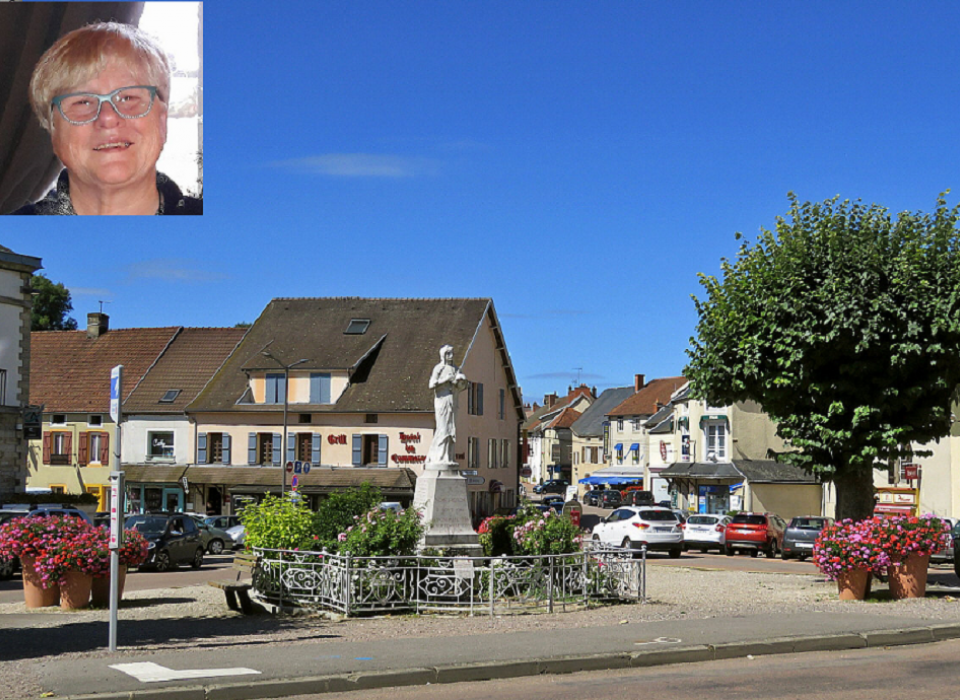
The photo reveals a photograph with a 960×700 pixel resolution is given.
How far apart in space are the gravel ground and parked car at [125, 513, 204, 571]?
7834 mm

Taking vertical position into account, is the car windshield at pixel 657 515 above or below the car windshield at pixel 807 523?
above


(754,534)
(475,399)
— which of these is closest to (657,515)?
(754,534)

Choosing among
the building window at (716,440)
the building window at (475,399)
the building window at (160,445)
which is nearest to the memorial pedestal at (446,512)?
the building window at (475,399)

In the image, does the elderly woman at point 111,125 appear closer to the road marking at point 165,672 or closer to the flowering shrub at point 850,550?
the road marking at point 165,672

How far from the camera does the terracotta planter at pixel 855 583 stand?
20172mm

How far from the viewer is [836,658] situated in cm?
1404

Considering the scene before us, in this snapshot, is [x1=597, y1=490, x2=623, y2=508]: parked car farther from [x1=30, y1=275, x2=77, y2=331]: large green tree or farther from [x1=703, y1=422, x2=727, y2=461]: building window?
[x1=30, y1=275, x2=77, y2=331]: large green tree

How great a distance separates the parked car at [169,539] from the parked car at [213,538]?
7506 millimetres

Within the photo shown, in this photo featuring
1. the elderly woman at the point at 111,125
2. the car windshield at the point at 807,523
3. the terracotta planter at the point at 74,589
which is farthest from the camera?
the car windshield at the point at 807,523

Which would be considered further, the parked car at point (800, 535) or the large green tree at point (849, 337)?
the parked car at point (800, 535)

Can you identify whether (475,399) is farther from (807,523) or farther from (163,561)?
(163,561)

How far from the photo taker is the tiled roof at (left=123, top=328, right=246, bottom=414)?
60406 millimetres

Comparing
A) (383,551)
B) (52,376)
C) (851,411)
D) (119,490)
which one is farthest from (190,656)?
(52,376)

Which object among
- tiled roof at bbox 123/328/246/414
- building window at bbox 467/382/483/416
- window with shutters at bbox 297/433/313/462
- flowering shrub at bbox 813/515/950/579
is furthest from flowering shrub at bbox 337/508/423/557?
tiled roof at bbox 123/328/246/414
